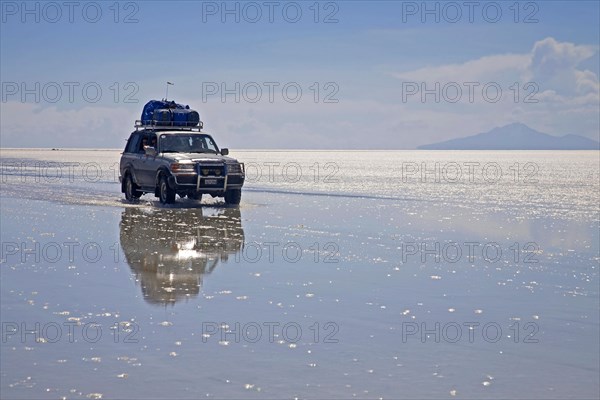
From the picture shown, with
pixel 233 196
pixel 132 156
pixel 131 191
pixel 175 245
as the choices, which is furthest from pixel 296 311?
pixel 132 156

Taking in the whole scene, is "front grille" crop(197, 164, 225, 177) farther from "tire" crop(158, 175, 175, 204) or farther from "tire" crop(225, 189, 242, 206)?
"tire" crop(158, 175, 175, 204)

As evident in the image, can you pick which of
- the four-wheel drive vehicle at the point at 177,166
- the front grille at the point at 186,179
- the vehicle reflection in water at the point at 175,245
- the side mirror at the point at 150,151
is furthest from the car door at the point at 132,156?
the vehicle reflection in water at the point at 175,245

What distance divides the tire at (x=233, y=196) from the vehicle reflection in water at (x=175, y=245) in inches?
72.3

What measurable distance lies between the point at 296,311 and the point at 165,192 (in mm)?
16627

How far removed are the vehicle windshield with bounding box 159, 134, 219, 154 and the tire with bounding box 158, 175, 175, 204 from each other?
102 centimetres

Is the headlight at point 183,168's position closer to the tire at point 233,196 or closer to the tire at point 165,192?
the tire at point 165,192

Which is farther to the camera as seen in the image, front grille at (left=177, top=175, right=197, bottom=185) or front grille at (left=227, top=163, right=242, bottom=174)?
front grille at (left=227, top=163, right=242, bottom=174)

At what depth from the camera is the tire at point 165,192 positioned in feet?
84.3

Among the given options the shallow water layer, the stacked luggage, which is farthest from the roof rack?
the shallow water layer

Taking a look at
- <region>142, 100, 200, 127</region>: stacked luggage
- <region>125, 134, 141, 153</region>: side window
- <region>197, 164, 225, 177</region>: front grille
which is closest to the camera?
<region>197, 164, 225, 177</region>: front grille

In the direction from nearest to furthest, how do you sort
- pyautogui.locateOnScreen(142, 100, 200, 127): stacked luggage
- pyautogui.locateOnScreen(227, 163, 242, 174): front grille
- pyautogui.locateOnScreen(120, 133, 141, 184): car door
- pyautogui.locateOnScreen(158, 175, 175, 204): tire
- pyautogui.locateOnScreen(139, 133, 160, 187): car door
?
1. pyautogui.locateOnScreen(227, 163, 242, 174): front grille
2. pyautogui.locateOnScreen(158, 175, 175, 204): tire
3. pyautogui.locateOnScreen(139, 133, 160, 187): car door
4. pyautogui.locateOnScreen(120, 133, 141, 184): car door
5. pyautogui.locateOnScreen(142, 100, 200, 127): stacked luggage

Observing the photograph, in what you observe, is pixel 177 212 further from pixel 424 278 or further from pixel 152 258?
pixel 424 278

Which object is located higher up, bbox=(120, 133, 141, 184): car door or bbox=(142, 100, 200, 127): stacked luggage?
bbox=(142, 100, 200, 127): stacked luggage

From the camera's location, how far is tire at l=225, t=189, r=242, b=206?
2638cm
